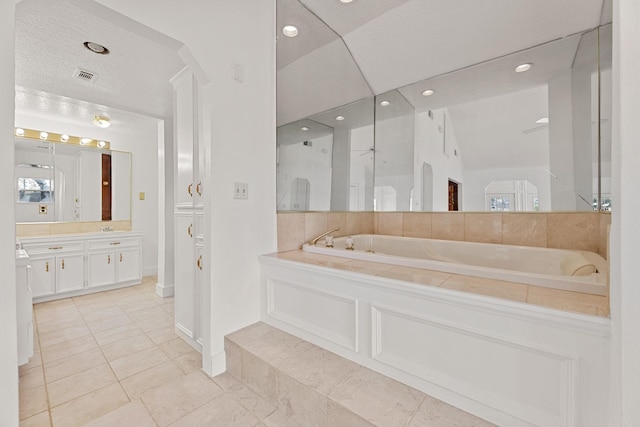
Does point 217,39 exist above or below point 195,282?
above

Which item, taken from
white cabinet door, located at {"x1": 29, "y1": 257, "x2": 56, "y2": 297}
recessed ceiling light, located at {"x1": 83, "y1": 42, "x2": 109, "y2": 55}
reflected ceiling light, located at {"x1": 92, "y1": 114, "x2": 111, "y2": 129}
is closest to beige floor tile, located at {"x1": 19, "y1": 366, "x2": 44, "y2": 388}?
white cabinet door, located at {"x1": 29, "y1": 257, "x2": 56, "y2": 297}

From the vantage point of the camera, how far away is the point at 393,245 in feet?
9.38

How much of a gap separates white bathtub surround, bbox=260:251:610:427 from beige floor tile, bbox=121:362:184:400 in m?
0.89

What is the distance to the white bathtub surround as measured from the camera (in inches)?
35.9

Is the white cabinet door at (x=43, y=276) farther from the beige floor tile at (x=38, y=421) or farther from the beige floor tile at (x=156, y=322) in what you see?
the beige floor tile at (x=38, y=421)

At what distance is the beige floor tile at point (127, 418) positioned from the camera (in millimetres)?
1310

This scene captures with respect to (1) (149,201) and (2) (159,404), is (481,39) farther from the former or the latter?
(1) (149,201)

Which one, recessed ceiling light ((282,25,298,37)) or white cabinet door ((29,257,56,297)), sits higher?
recessed ceiling light ((282,25,298,37))

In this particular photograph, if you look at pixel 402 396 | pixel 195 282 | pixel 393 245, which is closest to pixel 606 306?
pixel 402 396

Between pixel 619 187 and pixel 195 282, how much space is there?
226cm

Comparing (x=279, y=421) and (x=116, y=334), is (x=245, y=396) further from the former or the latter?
(x=116, y=334)

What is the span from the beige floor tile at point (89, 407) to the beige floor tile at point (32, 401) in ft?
0.28

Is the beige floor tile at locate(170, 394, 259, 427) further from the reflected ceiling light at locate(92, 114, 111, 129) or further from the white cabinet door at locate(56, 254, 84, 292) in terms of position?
the reflected ceiling light at locate(92, 114, 111, 129)

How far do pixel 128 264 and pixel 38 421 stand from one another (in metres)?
2.71
